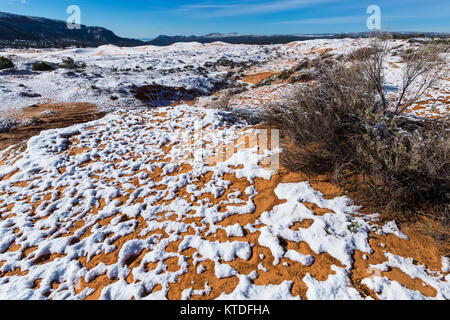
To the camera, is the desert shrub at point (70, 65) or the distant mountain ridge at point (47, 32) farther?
the distant mountain ridge at point (47, 32)

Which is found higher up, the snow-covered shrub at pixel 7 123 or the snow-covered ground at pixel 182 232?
the snow-covered shrub at pixel 7 123

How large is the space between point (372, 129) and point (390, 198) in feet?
4.74

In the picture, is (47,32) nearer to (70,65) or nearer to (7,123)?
(70,65)

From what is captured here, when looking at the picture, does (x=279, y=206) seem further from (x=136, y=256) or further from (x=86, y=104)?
(x=86, y=104)

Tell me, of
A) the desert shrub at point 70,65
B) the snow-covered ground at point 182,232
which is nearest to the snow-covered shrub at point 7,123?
the snow-covered ground at point 182,232

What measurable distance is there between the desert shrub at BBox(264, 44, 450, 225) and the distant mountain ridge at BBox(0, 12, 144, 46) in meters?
87.9

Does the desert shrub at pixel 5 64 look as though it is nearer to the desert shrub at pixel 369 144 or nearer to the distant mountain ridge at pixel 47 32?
the desert shrub at pixel 369 144

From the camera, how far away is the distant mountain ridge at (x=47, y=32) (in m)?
73.0

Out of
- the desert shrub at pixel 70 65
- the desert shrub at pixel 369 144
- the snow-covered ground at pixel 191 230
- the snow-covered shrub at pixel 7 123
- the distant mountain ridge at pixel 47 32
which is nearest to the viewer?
the snow-covered ground at pixel 191 230

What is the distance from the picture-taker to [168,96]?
50.2ft

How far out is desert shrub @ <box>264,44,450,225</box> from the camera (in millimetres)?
2887

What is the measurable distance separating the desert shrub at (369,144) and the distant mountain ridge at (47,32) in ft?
288

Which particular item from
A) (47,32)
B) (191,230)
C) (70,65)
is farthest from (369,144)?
(47,32)

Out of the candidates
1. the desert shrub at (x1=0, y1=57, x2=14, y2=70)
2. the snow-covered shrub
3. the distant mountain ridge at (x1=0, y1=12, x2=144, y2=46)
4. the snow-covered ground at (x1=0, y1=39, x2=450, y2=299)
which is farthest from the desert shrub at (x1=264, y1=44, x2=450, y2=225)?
the distant mountain ridge at (x1=0, y1=12, x2=144, y2=46)
